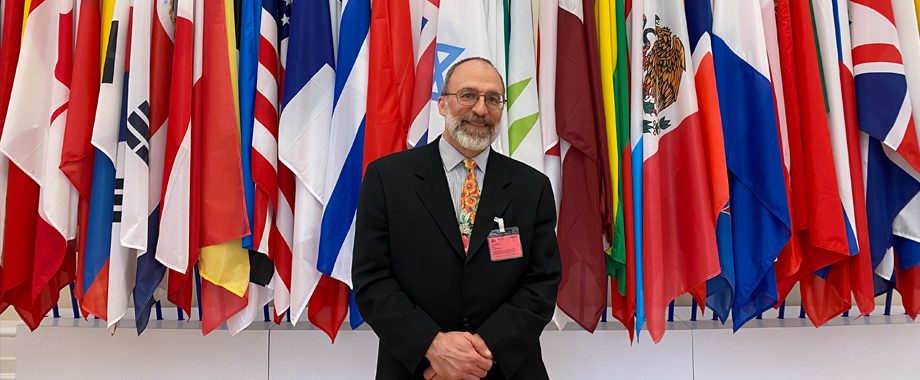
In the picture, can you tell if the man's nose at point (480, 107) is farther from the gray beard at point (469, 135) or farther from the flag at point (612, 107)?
the flag at point (612, 107)

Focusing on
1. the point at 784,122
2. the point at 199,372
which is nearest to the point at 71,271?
the point at 199,372

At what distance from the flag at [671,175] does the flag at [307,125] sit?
102cm

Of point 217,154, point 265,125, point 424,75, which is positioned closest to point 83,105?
point 217,154

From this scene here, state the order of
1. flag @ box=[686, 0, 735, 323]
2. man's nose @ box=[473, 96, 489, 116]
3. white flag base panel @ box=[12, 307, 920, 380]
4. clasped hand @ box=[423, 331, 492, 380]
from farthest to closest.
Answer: white flag base panel @ box=[12, 307, 920, 380] < flag @ box=[686, 0, 735, 323] < man's nose @ box=[473, 96, 489, 116] < clasped hand @ box=[423, 331, 492, 380]

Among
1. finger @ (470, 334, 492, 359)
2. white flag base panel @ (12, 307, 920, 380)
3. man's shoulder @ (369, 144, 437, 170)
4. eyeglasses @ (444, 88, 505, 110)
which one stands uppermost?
eyeglasses @ (444, 88, 505, 110)

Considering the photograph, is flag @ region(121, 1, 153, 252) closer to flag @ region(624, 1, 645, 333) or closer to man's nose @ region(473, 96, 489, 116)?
man's nose @ region(473, 96, 489, 116)

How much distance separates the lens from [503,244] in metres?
1.17

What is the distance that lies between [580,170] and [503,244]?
2.14 ft

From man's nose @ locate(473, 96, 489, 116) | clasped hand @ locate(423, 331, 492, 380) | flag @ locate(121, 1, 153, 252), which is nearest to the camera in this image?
clasped hand @ locate(423, 331, 492, 380)

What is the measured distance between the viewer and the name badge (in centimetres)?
117

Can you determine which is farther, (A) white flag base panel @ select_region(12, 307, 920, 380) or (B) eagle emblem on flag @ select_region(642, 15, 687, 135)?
(A) white flag base panel @ select_region(12, 307, 920, 380)

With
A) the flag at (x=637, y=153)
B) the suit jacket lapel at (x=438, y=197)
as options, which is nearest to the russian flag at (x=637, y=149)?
the flag at (x=637, y=153)

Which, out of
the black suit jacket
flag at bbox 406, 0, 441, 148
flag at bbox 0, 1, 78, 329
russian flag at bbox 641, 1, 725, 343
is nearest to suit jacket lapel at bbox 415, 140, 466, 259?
the black suit jacket

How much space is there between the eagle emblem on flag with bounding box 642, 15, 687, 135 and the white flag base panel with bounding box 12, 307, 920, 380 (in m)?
0.75
